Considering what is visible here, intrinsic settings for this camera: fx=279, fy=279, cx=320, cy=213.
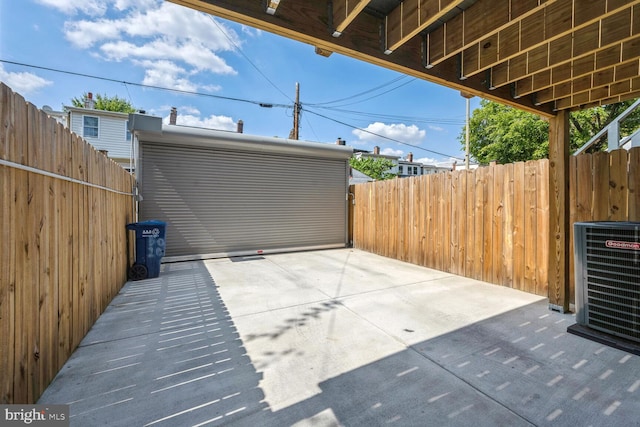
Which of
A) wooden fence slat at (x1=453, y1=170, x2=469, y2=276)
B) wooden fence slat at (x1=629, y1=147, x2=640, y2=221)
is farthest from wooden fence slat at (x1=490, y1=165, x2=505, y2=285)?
wooden fence slat at (x1=629, y1=147, x2=640, y2=221)

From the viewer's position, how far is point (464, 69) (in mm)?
2959

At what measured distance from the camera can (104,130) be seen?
13727 millimetres

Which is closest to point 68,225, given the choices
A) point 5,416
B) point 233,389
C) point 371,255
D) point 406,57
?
point 5,416

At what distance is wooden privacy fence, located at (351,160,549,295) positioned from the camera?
13.6 ft

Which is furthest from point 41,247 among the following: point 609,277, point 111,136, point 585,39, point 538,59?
point 111,136

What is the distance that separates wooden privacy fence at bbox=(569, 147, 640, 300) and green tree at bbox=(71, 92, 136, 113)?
27243 mm

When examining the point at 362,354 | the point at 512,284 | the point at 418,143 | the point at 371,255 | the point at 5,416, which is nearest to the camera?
the point at 5,416

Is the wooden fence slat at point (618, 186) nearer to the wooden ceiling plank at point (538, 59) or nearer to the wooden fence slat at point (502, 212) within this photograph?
the wooden fence slat at point (502, 212)

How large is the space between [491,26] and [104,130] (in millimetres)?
16785

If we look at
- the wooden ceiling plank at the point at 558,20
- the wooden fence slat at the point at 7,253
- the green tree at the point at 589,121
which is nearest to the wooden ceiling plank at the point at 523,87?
the wooden ceiling plank at the point at 558,20

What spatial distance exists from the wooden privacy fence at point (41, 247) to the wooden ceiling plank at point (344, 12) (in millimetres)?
2131

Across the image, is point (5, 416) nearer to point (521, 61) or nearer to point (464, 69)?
point (464, 69)

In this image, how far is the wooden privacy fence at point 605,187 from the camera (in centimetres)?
294

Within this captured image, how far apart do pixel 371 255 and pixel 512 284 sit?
3.51 meters
